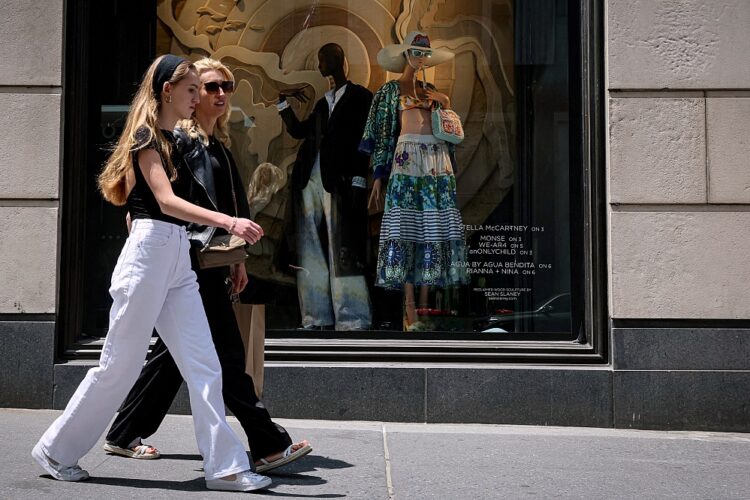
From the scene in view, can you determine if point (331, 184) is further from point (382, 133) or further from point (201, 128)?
point (201, 128)

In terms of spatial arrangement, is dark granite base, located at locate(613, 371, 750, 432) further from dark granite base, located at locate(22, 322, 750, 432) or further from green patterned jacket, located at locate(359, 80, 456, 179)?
green patterned jacket, located at locate(359, 80, 456, 179)

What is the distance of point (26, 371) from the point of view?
6.35 m

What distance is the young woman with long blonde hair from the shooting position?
4.18 metres

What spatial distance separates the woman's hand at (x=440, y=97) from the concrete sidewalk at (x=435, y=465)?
2.44 m

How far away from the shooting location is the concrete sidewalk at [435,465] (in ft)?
14.5

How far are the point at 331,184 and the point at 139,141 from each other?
3028 millimetres

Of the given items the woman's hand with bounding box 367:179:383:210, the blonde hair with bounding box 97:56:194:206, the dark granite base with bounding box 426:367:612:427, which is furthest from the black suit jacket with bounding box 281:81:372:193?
the blonde hair with bounding box 97:56:194:206

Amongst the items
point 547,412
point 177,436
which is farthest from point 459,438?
point 177,436

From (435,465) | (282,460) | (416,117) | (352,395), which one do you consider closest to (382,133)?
(416,117)

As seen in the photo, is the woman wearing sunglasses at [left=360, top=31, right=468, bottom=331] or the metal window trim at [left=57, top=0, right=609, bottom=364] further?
the woman wearing sunglasses at [left=360, top=31, right=468, bottom=331]

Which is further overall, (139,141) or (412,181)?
(412,181)

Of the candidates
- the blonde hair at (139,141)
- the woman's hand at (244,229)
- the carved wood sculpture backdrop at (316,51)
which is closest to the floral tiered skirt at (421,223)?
the carved wood sculpture backdrop at (316,51)

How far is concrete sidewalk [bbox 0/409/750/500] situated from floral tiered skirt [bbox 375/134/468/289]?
49.0 inches

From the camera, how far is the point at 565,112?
6.78 m
